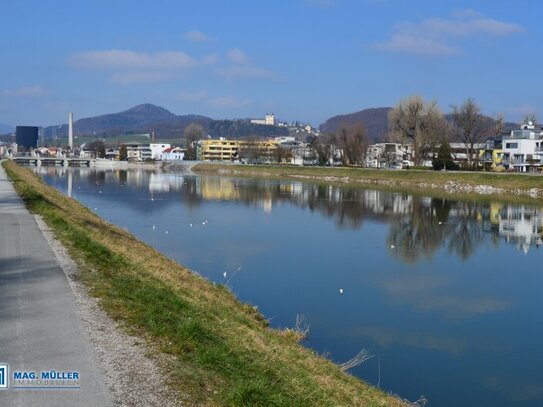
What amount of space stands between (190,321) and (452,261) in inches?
505

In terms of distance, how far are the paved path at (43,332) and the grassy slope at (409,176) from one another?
44842 mm

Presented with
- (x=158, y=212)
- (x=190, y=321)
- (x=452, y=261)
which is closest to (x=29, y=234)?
(x=190, y=321)

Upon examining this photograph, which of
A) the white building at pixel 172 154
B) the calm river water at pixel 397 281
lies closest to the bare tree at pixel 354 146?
the calm river water at pixel 397 281

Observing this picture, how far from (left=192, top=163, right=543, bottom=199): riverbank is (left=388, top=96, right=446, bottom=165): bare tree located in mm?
7581

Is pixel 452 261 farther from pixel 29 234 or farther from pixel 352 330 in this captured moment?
pixel 29 234

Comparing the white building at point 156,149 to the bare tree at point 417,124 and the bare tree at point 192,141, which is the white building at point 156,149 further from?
the bare tree at point 417,124

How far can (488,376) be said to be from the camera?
28.2 feet

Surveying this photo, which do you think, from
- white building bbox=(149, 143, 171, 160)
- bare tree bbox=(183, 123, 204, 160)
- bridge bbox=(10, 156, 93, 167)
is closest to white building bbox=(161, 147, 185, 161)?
bare tree bbox=(183, 123, 204, 160)

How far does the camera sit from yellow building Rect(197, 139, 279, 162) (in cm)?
11562

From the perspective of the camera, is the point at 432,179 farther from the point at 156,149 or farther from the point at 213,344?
the point at 156,149

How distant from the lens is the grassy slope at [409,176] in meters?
49.5

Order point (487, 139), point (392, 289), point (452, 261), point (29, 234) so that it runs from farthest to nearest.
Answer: point (487, 139) < point (452, 261) < point (392, 289) < point (29, 234)

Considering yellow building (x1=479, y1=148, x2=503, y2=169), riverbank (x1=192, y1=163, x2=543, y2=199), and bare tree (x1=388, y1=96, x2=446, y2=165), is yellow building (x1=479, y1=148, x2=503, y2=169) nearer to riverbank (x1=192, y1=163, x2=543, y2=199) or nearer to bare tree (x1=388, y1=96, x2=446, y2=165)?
bare tree (x1=388, y1=96, x2=446, y2=165)

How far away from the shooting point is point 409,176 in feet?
197
